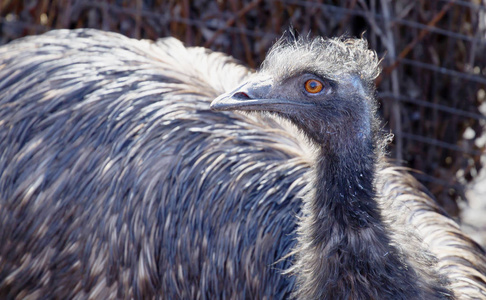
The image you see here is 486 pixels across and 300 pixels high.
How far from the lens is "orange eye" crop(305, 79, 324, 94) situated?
251 cm

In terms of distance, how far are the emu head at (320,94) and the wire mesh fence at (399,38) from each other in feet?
6.56

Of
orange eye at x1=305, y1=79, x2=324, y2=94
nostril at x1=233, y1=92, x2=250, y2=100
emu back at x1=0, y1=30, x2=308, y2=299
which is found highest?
orange eye at x1=305, y1=79, x2=324, y2=94

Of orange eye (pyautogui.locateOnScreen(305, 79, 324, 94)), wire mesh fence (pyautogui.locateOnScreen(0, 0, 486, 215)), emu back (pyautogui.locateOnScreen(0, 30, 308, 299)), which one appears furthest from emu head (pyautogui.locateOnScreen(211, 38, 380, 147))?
wire mesh fence (pyautogui.locateOnScreen(0, 0, 486, 215))

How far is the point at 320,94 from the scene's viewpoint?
8.23 ft

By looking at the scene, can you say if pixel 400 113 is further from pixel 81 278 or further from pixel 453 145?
pixel 81 278

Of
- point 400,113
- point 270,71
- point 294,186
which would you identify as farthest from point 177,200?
point 400,113

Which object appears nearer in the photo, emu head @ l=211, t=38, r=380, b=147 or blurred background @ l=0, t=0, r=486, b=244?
emu head @ l=211, t=38, r=380, b=147

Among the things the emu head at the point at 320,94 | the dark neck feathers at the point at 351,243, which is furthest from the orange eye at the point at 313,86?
the dark neck feathers at the point at 351,243

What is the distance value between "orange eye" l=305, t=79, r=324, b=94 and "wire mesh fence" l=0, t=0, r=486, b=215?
2.06 m

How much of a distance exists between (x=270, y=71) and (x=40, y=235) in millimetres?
1237

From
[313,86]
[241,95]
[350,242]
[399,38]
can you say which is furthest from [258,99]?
[399,38]

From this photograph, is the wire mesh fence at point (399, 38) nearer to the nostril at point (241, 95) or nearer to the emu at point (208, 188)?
the emu at point (208, 188)

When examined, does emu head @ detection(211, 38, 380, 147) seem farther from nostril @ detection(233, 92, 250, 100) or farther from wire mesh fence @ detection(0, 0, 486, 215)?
wire mesh fence @ detection(0, 0, 486, 215)

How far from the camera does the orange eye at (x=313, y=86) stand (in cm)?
251
